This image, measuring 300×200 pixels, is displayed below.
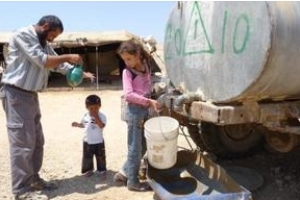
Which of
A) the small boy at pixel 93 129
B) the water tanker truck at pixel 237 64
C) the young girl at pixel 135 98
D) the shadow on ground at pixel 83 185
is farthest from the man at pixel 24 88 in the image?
the water tanker truck at pixel 237 64

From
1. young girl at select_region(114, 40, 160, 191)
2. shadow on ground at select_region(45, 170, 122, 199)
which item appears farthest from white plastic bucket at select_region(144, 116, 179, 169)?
shadow on ground at select_region(45, 170, 122, 199)

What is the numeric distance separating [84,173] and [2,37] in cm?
1138

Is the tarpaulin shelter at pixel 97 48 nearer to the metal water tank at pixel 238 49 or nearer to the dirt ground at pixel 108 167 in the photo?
the dirt ground at pixel 108 167

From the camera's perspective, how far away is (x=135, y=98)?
15.6 feet

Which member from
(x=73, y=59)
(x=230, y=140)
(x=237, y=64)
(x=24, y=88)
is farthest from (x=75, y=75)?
(x=230, y=140)

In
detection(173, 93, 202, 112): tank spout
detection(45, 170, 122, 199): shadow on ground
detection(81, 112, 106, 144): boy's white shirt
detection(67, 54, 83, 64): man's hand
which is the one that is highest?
detection(67, 54, 83, 64): man's hand

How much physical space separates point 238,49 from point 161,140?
1081 mm

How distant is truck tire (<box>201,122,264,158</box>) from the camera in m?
5.84

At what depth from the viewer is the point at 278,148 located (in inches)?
184

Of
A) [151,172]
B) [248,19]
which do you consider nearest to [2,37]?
[151,172]

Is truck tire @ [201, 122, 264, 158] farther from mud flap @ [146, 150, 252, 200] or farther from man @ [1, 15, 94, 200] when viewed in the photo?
man @ [1, 15, 94, 200]

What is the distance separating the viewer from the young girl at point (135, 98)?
4758 millimetres

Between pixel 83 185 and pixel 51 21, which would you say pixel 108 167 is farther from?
pixel 51 21

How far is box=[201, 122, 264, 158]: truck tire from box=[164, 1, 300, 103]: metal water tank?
4.01 ft
